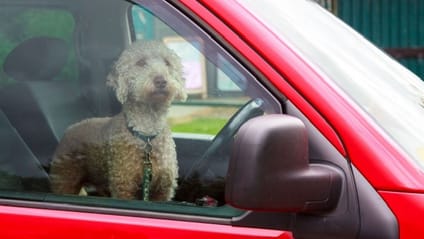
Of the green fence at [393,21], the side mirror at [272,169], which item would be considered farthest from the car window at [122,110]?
the green fence at [393,21]

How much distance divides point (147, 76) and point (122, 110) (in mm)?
148

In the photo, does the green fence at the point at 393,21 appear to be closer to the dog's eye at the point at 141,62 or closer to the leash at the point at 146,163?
the dog's eye at the point at 141,62

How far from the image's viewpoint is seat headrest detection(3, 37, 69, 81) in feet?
8.62

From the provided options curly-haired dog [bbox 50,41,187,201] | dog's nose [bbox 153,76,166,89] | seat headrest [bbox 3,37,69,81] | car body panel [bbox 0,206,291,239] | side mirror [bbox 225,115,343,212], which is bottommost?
car body panel [bbox 0,206,291,239]

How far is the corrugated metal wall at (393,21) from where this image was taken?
13297 millimetres

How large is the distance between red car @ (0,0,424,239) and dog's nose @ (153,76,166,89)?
0.07 meters

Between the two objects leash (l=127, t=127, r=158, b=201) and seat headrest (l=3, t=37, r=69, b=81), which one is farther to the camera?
seat headrest (l=3, t=37, r=69, b=81)

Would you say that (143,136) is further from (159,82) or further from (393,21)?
(393,21)

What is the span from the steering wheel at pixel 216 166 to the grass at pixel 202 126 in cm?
14

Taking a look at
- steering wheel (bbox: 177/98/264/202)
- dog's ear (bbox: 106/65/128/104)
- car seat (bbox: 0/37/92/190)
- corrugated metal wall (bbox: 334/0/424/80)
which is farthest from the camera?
corrugated metal wall (bbox: 334/0/424/80)

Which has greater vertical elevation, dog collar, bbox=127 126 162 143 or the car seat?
the car seat

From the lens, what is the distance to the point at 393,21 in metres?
13.4

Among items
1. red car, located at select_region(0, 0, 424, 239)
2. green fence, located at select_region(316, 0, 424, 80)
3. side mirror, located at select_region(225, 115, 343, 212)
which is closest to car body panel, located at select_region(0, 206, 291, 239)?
A: red car, located at select_region(0, 0, 424, 239)

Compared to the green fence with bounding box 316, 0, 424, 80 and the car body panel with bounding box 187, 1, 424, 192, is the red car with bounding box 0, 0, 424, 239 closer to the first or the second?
the car body panel with bounding box 187, 1, 424, 192
